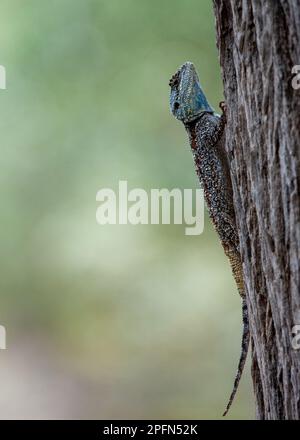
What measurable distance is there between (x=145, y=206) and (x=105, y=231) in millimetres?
1025

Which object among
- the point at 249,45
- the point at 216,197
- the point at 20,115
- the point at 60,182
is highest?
the point at 20,115

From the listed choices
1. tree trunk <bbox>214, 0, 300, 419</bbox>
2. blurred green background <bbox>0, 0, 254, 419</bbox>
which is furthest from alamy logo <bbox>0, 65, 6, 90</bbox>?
tree trunk <bbox>214, 0, 300, 419</bbox>

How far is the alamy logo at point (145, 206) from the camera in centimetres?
871

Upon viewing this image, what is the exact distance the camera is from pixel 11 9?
387 inches

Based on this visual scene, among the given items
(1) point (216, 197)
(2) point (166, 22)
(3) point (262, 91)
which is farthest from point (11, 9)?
(3) point (262, 91)

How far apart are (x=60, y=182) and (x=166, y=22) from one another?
2.59m

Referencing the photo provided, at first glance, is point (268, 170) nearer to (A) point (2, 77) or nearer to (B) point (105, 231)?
(B) point (105, 231)

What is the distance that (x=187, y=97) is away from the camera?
3205mm

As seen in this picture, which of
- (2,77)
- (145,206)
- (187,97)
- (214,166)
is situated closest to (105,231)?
(145,206)

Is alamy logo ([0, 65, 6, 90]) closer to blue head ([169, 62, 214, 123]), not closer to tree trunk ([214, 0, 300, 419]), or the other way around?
blue head ([169, 62, 214, 123])

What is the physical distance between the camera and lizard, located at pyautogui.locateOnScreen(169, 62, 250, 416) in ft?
9.13

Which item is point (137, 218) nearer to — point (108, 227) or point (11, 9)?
point (108, 227)

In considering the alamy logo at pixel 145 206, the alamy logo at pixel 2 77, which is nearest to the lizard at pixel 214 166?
the alamy logo at pixel 145 206

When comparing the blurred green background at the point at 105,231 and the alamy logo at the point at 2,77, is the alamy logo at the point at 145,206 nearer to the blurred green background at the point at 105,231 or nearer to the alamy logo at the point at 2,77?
the blurred green background at the point at 105,231
